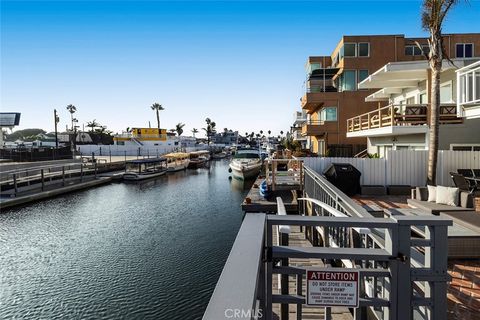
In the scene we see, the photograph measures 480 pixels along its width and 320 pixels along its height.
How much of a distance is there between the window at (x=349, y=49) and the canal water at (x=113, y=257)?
2065 centimetres

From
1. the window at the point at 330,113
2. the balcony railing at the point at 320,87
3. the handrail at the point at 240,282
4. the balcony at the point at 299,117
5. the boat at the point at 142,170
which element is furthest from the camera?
the balcony at the point at 299,117

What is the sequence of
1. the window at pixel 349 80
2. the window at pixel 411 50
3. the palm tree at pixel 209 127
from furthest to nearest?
the palm tree at pixel 209 127, the window at pixel 411 50, the window at pixel 349 80

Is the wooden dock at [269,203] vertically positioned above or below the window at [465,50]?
below

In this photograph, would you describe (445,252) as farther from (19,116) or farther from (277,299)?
(19,116)

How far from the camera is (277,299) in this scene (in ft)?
9.87

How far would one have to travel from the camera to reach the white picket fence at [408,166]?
15984mm

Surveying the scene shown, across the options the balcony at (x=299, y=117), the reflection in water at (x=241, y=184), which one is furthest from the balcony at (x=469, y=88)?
the balcony at (x=299, y=117)

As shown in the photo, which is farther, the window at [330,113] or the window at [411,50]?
the window at [411,50]

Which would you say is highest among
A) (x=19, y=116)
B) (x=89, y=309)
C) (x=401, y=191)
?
(x=19, y=116)

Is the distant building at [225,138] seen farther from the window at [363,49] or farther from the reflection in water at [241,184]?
the window at [363,49]

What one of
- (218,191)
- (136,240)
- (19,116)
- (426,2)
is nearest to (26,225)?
(136,240)

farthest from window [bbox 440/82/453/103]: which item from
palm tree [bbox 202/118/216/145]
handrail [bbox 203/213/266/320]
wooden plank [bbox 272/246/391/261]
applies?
palm tree [bbox 202/118/216/145]

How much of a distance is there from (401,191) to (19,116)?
189 feet

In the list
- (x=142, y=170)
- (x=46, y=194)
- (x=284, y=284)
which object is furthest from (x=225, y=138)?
(x=284, y=284)
